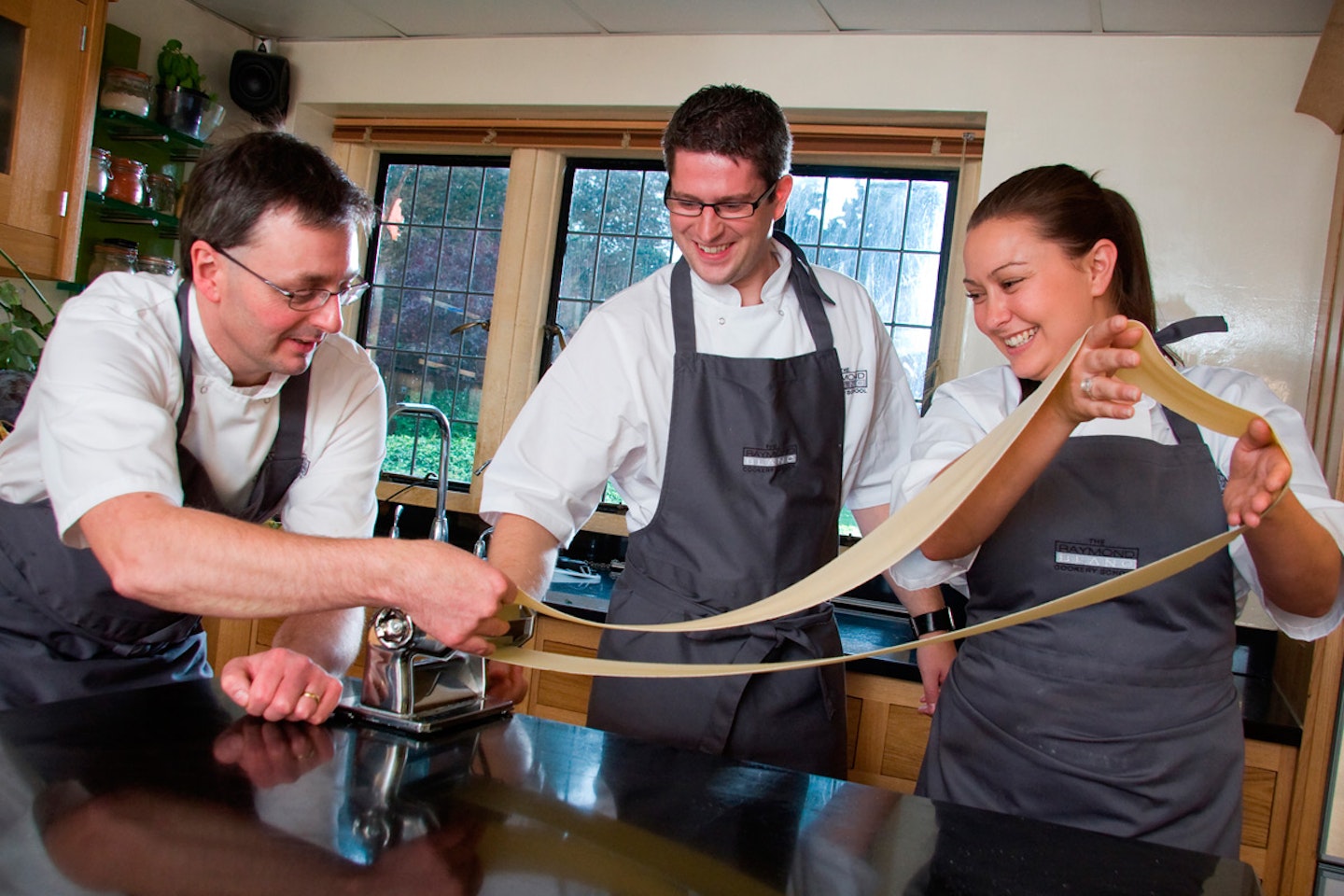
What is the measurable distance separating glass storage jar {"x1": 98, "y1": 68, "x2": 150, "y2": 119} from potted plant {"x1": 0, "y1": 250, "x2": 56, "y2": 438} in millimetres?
583

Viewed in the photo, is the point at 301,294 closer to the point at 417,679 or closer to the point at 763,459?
the point at 417,679

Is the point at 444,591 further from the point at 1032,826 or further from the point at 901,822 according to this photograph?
the point at 1032,826

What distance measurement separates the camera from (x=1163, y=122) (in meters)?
2.76

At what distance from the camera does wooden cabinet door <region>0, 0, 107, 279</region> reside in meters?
2.82

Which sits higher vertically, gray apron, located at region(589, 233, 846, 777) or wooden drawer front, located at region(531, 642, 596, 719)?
gray apron, located at region(589, 233, 846, 777)

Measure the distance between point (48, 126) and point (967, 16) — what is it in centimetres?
238

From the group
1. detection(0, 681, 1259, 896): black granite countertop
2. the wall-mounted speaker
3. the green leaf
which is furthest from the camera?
the wall-mounted speaker

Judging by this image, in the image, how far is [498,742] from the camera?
3.89 feet

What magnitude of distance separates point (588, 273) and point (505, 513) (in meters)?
2.08

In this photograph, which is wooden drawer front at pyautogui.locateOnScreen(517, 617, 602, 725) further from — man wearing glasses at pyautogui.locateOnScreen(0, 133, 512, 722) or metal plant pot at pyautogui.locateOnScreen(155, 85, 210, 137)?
metal plant pot at pyautogui.locateOnScreen(155, 85, 210, 137)

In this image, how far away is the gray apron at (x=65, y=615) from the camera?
144 centimetres

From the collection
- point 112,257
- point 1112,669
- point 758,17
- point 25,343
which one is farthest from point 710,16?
point 1112,669

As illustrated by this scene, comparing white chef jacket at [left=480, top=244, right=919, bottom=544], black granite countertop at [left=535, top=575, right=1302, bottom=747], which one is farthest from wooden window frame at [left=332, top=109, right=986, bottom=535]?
white chef jacket at [left=480, top=244, right=919, bottom=544]

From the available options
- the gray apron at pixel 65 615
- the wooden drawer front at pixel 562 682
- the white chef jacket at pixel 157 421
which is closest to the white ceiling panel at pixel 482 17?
the wooden drawer front at pixel 562 682
